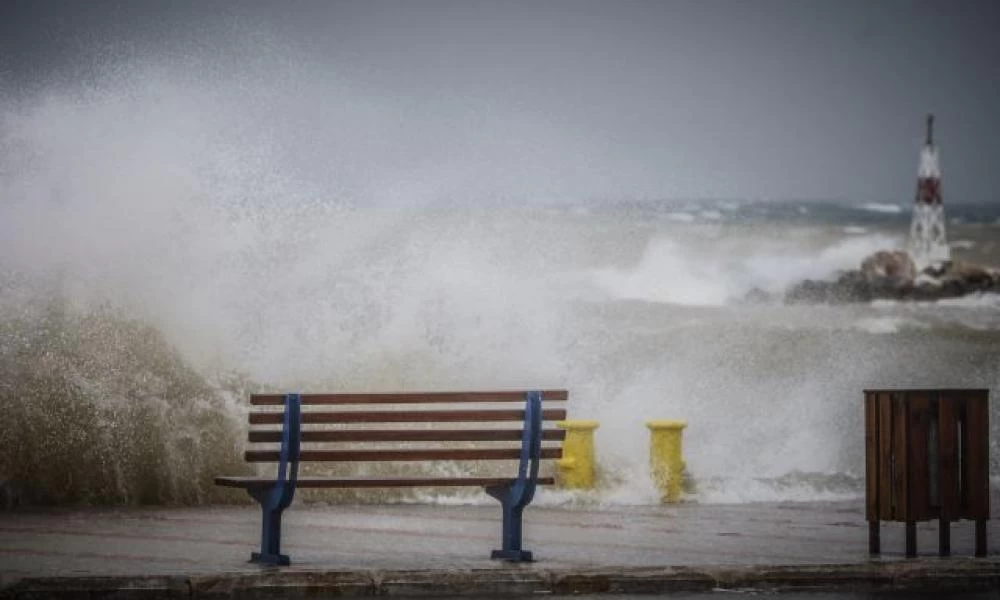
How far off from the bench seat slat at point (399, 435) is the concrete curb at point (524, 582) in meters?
1.01

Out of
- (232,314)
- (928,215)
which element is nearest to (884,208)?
(928,215)

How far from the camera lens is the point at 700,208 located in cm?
3475

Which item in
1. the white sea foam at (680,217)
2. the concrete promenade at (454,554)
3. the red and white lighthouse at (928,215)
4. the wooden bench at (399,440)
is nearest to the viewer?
the concrete promenade at (454,554)

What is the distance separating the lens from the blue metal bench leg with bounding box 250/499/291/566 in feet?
27.3

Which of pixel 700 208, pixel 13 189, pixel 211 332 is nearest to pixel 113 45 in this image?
pixel 13 189

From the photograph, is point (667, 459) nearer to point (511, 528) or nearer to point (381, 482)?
point (511, 528)

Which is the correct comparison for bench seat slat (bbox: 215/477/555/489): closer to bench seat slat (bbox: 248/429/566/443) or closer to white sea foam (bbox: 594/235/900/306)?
bench seat slat (bbox: 248/429/566/443)

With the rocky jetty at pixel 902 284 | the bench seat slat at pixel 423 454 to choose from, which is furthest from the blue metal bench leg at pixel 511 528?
the rocky jetty at pixel 902 284

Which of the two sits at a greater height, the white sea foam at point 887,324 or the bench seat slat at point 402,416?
the white sea foam at point 887,324

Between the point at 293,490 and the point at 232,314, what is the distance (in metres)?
6.94

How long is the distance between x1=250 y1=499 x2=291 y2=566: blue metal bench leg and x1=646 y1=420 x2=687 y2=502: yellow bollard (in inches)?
181

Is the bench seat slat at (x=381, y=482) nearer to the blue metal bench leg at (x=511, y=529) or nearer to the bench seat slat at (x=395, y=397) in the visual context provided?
the blue metal bench leg at (x=511, y=529)

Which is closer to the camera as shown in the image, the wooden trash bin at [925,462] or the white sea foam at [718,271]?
the wooden trash bin at [925,462]

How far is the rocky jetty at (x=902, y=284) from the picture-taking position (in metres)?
37.4
